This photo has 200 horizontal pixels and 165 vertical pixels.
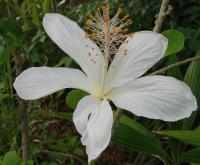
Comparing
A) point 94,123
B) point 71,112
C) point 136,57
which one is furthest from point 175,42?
point 71,112

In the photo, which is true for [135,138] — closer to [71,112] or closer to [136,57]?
[136,57]

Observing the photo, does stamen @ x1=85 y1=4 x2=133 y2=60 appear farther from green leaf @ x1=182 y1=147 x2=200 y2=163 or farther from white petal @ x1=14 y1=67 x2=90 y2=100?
green leaf @ x1=182 y1=147 x2=200 y2=163

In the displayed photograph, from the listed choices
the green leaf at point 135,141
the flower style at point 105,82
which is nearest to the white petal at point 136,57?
the flower style at point 105,82

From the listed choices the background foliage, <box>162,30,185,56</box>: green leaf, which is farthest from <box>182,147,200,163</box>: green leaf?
<box>162,30,185,56</box>: green leaf

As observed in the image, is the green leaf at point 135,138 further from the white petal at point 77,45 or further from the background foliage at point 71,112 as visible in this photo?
the white petal at point 77,45

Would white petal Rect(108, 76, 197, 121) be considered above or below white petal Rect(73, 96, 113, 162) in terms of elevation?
above

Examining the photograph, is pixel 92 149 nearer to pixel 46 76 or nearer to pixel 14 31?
pixel 46 76
